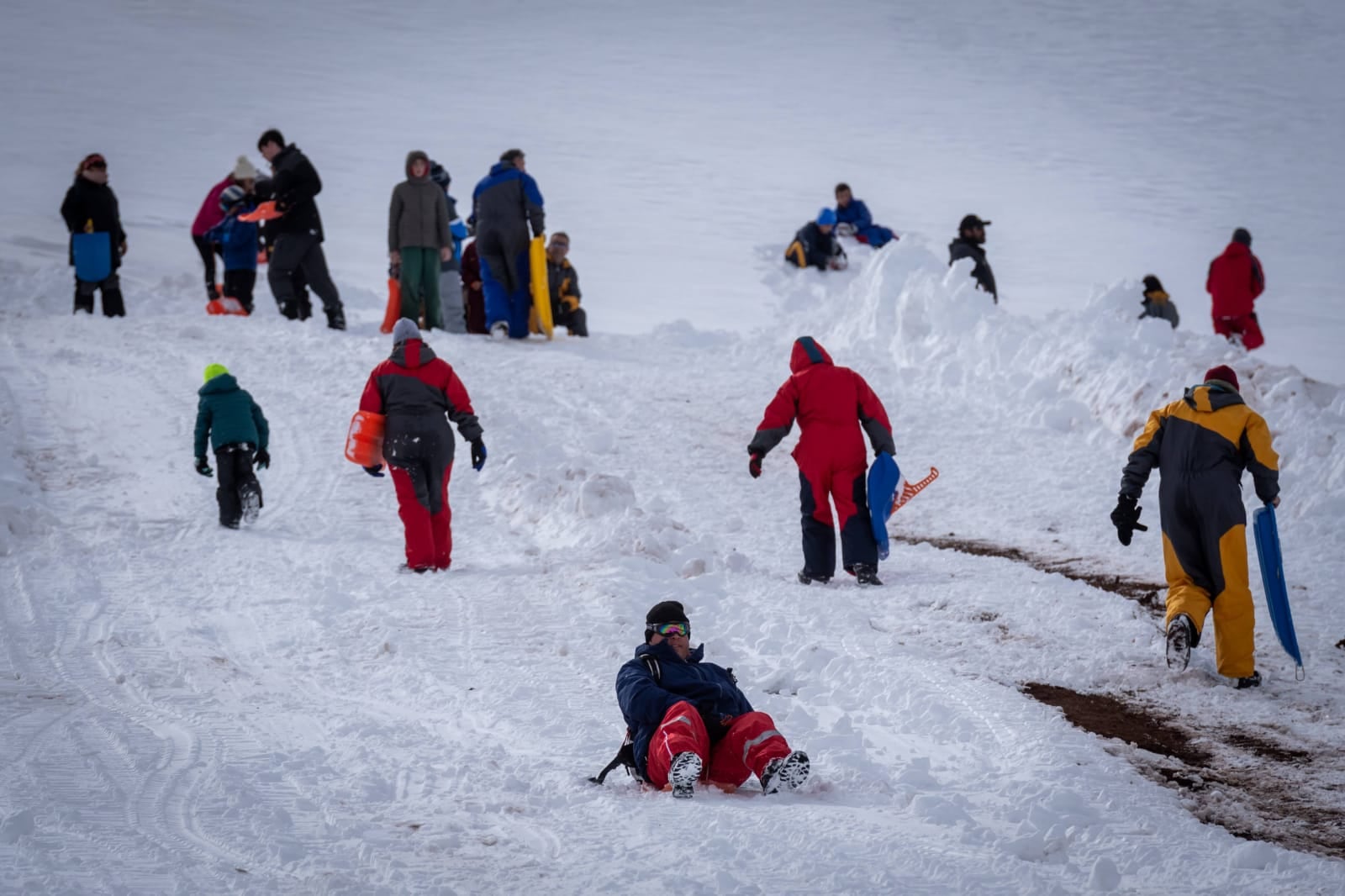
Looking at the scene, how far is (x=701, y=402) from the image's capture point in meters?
14.0

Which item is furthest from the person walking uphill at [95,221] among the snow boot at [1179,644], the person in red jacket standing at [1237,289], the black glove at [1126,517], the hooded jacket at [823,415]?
the person in red jacket standing at [1237,289]

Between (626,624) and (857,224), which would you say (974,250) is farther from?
(626,624)

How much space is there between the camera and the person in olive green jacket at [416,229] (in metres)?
14.5

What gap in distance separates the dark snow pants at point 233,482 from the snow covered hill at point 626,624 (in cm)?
16

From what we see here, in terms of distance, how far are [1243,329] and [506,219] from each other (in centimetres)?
888

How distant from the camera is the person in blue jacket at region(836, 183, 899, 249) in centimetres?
2258

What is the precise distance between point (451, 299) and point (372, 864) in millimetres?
11707

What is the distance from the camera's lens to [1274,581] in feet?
23.4

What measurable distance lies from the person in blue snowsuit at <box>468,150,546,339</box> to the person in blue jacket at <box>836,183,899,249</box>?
8617 mm

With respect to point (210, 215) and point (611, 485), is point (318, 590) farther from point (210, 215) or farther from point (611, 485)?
point (210, 215)

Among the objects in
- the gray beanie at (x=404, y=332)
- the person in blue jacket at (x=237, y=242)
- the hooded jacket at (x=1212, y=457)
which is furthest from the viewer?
the person in blue jacket at (x=237, y=242)

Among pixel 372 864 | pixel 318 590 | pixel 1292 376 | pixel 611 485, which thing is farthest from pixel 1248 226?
pixel 372 864

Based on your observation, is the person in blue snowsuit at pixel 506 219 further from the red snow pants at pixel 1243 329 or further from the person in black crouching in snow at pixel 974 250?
the red snow pants at pixel 1243 329

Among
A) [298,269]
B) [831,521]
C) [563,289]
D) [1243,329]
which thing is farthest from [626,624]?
[1243,329]
